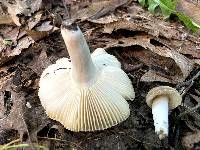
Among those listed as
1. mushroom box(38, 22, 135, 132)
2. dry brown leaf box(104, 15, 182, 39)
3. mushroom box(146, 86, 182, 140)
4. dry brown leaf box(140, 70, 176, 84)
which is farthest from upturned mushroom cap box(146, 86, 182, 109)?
dry brown leaf box(104, 15, 182, 39)

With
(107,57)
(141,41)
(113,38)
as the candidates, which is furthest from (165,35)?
(107,57)

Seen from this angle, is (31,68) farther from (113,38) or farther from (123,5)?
(123,5)

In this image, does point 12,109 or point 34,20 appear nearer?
point 12,109

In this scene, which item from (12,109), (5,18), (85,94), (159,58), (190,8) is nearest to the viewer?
(85,94)

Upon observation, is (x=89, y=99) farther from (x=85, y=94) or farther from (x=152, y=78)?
(x=152, y=78)

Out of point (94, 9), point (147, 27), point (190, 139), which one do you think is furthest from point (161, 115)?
point (94, 9)

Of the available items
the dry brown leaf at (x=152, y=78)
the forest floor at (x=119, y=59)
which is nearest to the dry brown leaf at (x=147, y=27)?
the forest floor at (x=119, y=59)

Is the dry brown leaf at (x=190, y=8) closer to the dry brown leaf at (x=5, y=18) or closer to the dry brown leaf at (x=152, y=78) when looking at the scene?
the dry brown leaf at (x=152, y=78)
